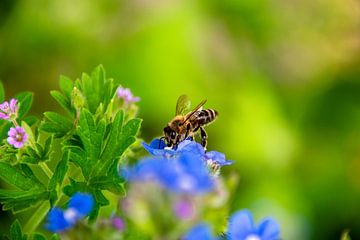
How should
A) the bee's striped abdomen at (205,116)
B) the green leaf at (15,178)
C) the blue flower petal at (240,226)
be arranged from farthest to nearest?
the bee's striped abdomen at (205,116) < the green leaf at (15,178) < the blue flower petal at (240,226)

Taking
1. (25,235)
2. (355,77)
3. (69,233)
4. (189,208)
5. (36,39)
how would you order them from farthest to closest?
(355,77) → (36,39) → (25,235) → (69,233) → (189,208)

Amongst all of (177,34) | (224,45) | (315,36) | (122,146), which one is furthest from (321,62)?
(122,146)

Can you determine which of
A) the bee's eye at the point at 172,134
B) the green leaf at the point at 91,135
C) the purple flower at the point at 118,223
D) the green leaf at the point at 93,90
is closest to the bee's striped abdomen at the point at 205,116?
the bee's eye at the point at 172,134

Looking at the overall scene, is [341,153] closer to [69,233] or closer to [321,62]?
[321,62]

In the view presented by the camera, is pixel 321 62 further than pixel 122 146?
Yes

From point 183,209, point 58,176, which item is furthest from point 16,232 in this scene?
point 183,209

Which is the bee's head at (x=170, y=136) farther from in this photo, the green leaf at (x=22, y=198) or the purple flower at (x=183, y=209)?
the purple flower at (x=183, y=209)

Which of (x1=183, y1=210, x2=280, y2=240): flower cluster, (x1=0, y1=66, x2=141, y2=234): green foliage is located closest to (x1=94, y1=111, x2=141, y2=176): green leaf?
(x1=0, y1=66, x2=141, y2=234): green foliage
